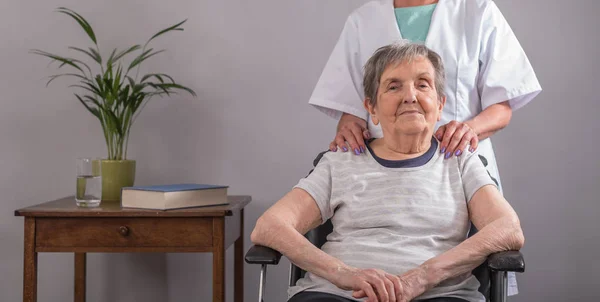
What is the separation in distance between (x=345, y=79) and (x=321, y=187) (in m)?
0.48

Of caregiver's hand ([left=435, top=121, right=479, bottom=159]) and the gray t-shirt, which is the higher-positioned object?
caregiver's hand ([left=435, top=121, right=479, bottom=159])

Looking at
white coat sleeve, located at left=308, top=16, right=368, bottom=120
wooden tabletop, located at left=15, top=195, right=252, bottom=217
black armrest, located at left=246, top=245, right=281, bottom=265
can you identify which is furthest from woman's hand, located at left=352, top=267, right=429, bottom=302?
wooden tabletop, located at left=15, top=195, right=252, bottom=217

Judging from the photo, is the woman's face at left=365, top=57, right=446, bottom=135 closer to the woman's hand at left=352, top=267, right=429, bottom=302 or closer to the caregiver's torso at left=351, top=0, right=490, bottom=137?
the caregiver's torso at left=351, top=0, right=490, bottom=137

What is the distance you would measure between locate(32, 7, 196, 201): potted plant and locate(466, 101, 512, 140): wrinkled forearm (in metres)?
1.20

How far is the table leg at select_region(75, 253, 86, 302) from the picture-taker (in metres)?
2.98

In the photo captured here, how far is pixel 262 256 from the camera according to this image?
1.81m

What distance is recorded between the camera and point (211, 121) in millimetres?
3062

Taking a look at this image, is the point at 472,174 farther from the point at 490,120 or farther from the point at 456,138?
the point at 490,120

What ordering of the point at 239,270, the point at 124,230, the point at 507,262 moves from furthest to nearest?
the point at 239,270 < the point at 124,230 < the point at 507,262

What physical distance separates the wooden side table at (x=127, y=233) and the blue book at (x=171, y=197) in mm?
37

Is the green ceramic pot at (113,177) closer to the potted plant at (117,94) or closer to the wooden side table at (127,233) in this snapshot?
the potted plant at (117,94)

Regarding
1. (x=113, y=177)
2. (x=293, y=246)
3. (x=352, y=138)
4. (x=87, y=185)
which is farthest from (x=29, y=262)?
(x=352, y=138)

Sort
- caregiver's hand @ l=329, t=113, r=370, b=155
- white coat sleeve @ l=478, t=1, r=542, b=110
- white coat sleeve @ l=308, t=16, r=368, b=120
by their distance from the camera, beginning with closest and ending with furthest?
caregiver's hand @ l=329, t=113, r=370, b=155 < white coat sleeve @ l=478, t=1, r=542, b=110 < white coat sleeve @ l=308, t=16, r=368, b=120

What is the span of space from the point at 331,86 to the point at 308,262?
0.73 metres
